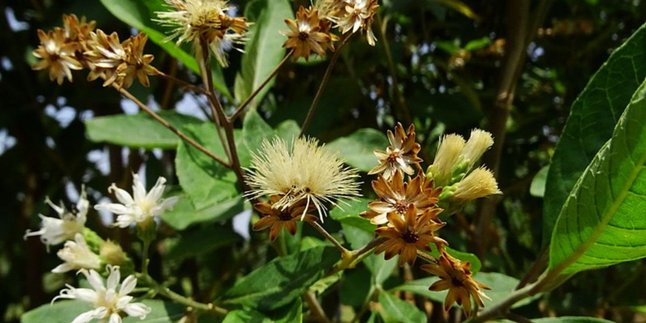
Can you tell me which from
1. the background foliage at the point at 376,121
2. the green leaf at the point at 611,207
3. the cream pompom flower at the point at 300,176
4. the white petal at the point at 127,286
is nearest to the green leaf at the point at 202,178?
the background foliage at the point at 376,121

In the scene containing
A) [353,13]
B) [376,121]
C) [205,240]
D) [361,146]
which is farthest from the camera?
[376,121]

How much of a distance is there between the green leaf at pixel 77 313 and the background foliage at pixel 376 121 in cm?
7

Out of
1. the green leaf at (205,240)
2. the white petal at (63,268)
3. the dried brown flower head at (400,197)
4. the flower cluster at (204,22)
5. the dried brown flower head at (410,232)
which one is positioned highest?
the flower cluster at (204,22)

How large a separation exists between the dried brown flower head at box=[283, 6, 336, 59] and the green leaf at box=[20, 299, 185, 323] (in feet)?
1.12

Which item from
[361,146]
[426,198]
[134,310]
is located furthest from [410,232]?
[361,146]

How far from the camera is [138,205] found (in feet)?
2.80

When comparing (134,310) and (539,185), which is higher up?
(539,185)

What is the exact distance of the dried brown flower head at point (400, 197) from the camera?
582 mm

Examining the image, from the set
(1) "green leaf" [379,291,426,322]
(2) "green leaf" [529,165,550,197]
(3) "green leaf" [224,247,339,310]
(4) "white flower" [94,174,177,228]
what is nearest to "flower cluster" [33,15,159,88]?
(4) "white flower" [94,174,177,228]

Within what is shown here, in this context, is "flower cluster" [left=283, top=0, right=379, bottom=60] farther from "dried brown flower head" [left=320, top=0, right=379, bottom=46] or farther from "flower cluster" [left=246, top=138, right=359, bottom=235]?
"flower cluster" [left=246, top=138, right=359, bottom=235]

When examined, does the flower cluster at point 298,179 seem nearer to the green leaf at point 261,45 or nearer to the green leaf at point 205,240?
the green leaf at point 261,45

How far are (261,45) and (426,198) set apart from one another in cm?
57

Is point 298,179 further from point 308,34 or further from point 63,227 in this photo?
point 63,227

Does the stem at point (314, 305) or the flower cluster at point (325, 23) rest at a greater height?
the flower cluster at point (325, 23)
